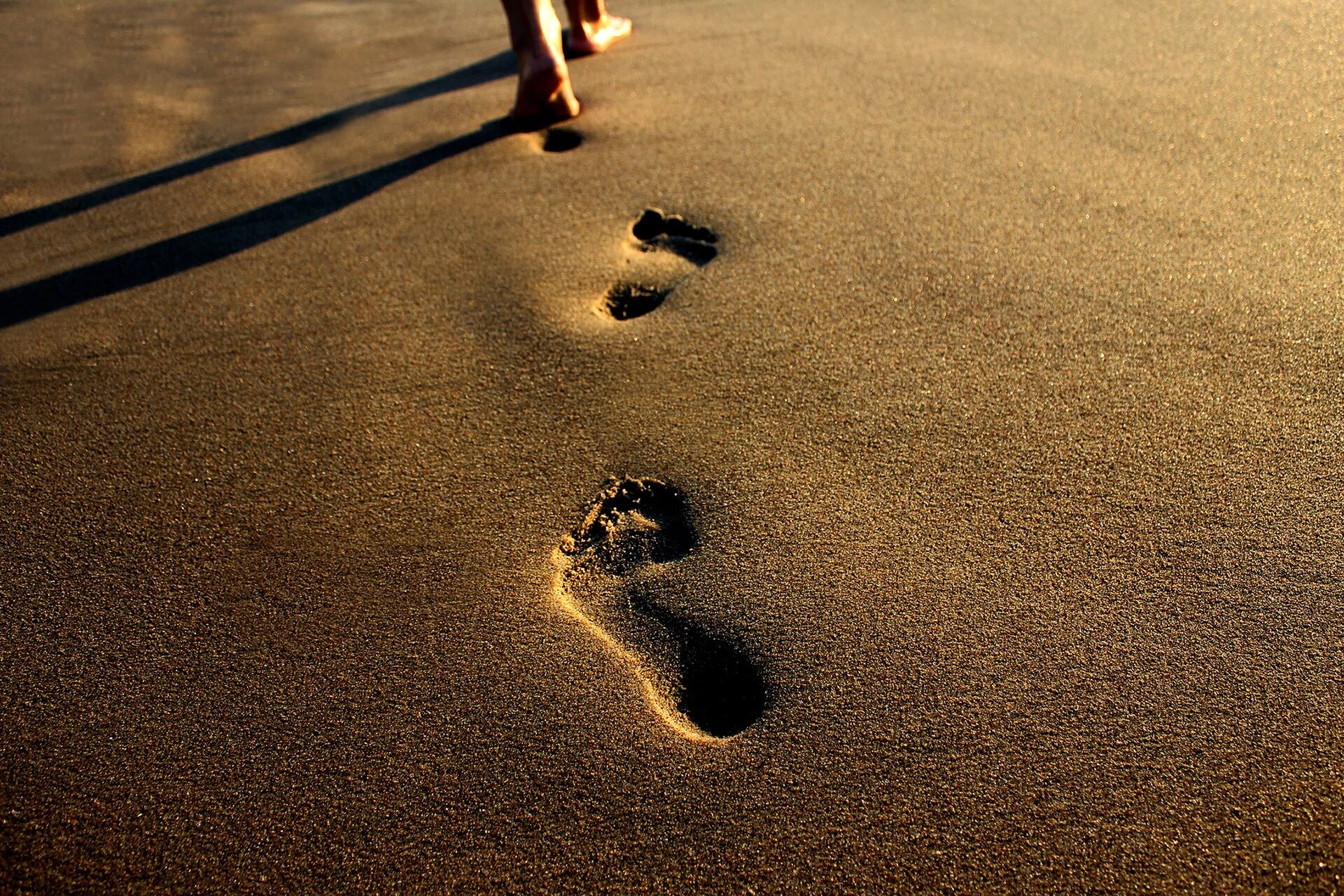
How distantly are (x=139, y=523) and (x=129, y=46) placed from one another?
83.2 inches

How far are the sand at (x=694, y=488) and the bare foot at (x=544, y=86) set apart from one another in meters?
0.09

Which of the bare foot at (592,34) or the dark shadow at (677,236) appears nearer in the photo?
the dark shadow at (677,236)

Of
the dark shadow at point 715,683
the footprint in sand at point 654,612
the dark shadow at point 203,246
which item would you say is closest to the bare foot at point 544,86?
the dark shadow at point 203,246

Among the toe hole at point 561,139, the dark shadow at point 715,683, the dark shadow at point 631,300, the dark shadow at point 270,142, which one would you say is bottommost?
the dark shadow at point 715,683

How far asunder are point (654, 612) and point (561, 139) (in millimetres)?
1434

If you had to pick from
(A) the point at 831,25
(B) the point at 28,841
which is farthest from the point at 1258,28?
(B) the point at 28,841

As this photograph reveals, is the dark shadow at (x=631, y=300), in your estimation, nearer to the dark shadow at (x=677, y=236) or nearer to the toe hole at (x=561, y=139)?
the dark shadow at (x=677, y=236)

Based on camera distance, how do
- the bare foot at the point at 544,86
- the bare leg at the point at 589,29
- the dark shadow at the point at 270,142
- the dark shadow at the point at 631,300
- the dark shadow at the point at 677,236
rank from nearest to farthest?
1. the dark shadow at the point at 631,300
2. the dark shadow at the point at 677,236
3. the dark shadow at the point at 270,142
4. the bare foot at the point at 544,86
5. the bare leg at the point at 589,29

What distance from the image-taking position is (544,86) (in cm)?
226

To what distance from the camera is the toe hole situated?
2252 millimetres

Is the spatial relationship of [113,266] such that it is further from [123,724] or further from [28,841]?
[28,841]

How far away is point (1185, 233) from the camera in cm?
181

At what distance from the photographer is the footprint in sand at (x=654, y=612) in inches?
45.6

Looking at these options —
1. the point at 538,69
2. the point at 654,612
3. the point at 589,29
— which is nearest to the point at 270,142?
the point at 538,69
